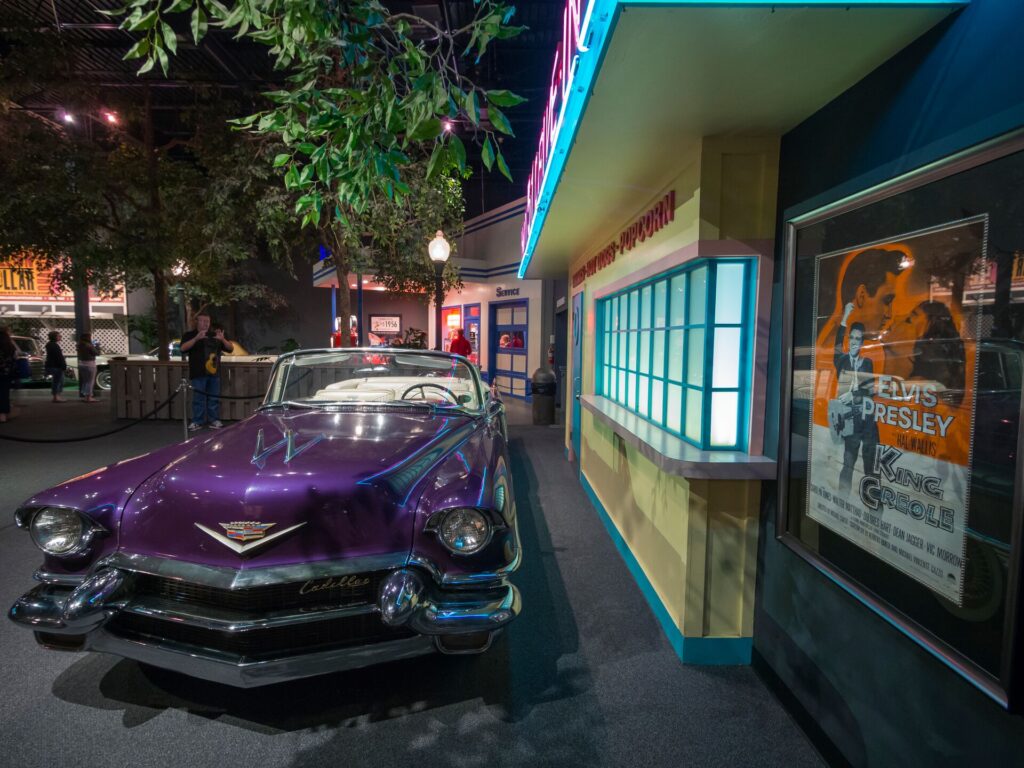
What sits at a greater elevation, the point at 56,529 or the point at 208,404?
the point at 56,529

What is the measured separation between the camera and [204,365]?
29.2ft

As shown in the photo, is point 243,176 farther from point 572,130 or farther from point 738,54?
point 738,54

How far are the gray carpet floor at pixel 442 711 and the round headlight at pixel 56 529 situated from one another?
2.72ft

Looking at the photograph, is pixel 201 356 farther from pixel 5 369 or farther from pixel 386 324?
pixel 386 324

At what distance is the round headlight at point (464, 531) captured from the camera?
2.21 meters

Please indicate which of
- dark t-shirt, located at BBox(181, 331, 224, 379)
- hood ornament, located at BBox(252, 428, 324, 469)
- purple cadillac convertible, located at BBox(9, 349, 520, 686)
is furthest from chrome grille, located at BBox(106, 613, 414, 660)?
dark t-shirt, located at BBox(181, 331, 224, 379)

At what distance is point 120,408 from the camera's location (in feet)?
33.6

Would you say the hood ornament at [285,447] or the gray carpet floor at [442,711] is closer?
the gray carpet floor at [442,711]

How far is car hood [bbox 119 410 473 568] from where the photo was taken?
210 centimetres

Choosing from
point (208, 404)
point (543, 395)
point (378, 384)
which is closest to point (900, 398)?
point (378, 384)

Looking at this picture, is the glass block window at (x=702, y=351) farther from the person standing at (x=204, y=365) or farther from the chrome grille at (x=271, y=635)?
the person standing at (x=204, y=365)

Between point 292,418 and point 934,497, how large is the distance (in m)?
3.20

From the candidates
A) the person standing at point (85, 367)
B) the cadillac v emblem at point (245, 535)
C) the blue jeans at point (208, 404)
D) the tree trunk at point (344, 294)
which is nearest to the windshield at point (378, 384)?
the cadillac v emblem at point (245, 535)

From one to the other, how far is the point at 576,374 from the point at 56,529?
5895 millimetres
